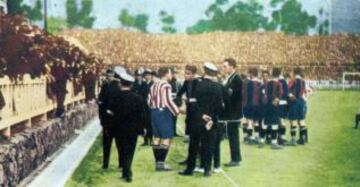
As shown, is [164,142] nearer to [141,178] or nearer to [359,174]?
[141,178]

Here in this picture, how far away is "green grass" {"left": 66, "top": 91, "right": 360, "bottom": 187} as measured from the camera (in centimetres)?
1277

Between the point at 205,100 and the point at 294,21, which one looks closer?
the point at 205,100

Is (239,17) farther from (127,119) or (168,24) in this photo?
(127,119)

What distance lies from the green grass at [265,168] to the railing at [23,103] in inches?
51.5

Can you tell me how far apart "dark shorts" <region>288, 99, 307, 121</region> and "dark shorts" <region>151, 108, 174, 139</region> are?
4.51m

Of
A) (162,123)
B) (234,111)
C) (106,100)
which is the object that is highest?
(106,100)

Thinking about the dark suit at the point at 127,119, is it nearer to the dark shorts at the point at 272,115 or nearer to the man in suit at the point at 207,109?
the man in suit at the point at 207,109

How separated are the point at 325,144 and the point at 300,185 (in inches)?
278

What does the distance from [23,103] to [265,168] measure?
444 cm

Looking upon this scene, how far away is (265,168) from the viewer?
1461 cm

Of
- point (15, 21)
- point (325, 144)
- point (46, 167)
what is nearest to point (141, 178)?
point (46, 167)

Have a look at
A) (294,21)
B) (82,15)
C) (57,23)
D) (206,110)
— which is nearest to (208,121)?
(206,110)

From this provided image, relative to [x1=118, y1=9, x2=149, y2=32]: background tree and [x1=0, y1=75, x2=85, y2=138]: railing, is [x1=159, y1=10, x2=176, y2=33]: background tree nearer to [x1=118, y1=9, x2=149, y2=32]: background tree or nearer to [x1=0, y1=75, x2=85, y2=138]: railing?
[x1=118, y1=9, x2=149, y2=32]: background tree

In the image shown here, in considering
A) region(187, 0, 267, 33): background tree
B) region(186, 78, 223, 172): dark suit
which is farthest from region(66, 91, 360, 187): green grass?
region(187, 0, 267, 33): background tree
